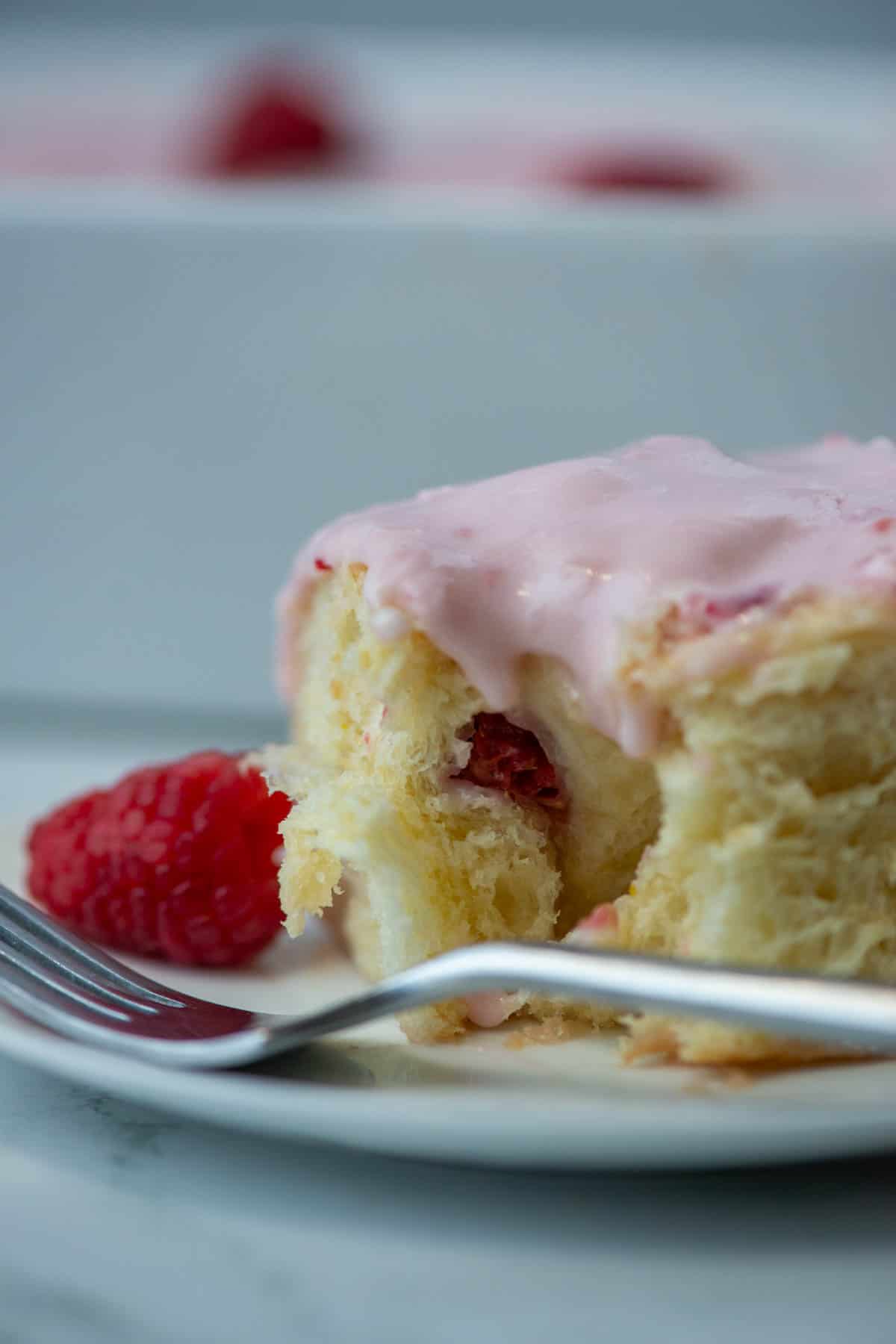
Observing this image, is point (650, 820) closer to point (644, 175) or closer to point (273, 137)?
point (644, 175)

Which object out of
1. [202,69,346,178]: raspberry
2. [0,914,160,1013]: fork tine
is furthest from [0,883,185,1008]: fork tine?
[202,69,346,178]: raspberry

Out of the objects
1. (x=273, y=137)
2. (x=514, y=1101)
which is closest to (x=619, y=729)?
(x=514, y=1101)

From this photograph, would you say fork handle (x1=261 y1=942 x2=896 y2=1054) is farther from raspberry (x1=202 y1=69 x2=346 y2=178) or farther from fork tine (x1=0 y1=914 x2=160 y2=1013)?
raspberry (x1=202 y1=69 x2=346 y2=178)

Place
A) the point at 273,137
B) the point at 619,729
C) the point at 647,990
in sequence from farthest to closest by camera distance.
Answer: the point at 273,137 → the point at 619,729 → the point at 647,990

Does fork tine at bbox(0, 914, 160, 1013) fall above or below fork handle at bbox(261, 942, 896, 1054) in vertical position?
below

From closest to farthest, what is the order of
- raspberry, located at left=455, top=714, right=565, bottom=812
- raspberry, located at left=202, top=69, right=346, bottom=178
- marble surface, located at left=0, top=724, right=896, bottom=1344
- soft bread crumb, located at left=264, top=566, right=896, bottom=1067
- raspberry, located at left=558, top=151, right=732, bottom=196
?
marble surface, located at left=0, top=724, right=896, bottom=1344, soft bread crumb, located at left=264, top=566, right=896, bottom=1067, raspberry, located at left=455, top=714, right=565, bottom=812, raspberry, located at left=558, top=151, right=732, bottom=196, raspberry, located at left=202, top=69, right=346, bottom=178

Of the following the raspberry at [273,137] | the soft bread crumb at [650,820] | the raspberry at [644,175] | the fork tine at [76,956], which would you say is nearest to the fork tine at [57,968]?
the fork tine at [76,956]
